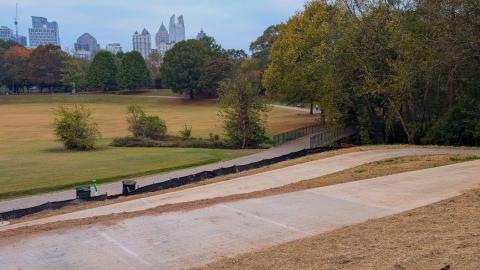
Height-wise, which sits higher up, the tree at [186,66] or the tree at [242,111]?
the tree at [186,66]

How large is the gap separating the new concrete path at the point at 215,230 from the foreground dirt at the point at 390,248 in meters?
1.00

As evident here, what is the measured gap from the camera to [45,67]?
12112 cm

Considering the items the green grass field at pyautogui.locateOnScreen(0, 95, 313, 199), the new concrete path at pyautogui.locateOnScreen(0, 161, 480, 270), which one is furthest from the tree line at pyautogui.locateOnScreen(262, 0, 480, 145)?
the new concrete path at pyautogui.locateOnScreen(0, 161, 480, 270)

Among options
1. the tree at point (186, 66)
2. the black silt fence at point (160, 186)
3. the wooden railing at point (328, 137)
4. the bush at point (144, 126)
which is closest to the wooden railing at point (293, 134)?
the wooden railing at point (328, 137)

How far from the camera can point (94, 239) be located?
426 inches

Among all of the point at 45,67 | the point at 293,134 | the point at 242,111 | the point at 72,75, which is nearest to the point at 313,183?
the point at 242,111

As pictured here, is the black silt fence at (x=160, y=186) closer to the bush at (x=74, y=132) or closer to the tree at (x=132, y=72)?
the bush at (x=74, y=132)

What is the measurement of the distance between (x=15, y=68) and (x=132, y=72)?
2756 centimetres

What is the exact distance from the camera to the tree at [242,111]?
38.3m

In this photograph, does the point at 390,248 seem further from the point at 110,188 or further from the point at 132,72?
the point at 132,72

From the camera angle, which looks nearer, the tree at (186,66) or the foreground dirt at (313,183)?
the foreground dirt at (313,183)

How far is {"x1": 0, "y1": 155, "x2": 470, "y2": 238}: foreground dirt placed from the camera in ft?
39.5

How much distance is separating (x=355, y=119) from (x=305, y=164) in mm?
17458

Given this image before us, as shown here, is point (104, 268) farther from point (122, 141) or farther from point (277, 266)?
point (122, 141)
